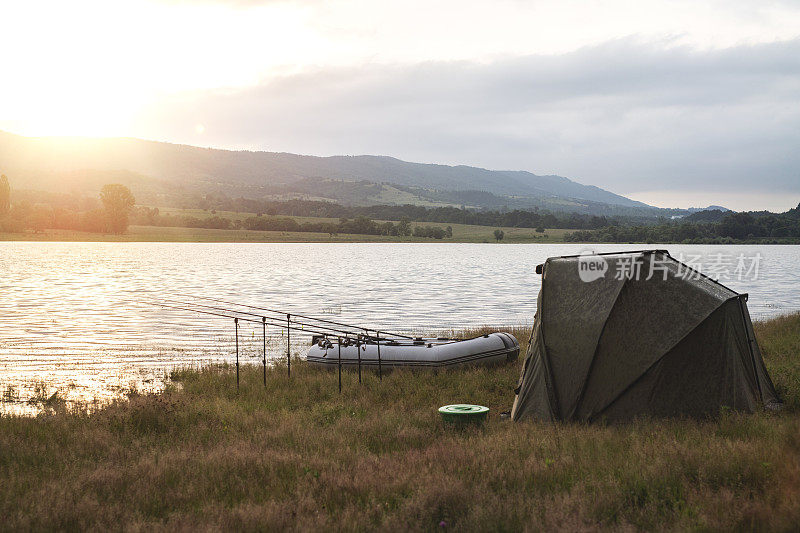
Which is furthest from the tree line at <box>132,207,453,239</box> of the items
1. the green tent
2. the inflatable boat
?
the green tent

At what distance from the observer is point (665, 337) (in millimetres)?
11906

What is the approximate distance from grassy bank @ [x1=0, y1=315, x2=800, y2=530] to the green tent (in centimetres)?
52

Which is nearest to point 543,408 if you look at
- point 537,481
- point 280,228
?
point 537,481

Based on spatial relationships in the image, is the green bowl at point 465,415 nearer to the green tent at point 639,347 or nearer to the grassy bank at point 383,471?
the grassy bank at point 383,471

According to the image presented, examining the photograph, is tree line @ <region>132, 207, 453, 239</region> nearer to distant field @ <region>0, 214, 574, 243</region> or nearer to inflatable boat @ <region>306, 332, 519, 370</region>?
→ distant field @ <region>0, 214, 574, 243</region>

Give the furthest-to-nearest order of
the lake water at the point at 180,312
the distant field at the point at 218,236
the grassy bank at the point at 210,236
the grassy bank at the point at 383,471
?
the grassy bank at the point at 210,236, the distant field at the point at 218,236, the lake water at the point at 180,312, the grassy bank at the point at 383,471

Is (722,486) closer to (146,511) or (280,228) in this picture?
(146,511)

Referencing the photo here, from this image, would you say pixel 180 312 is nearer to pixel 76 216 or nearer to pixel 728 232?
pixel 76 216

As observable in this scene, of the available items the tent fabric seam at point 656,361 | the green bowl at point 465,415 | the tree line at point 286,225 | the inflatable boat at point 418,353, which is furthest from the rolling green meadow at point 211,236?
the tent fabric seam at point 656,361

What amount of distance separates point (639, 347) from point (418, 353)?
7.30 meters

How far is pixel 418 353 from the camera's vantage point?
18109 mm

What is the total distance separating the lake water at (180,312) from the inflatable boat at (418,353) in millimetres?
4829

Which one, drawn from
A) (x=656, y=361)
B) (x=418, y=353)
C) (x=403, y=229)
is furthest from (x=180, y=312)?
(x=403, y=229)

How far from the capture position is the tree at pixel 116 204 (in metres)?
149
